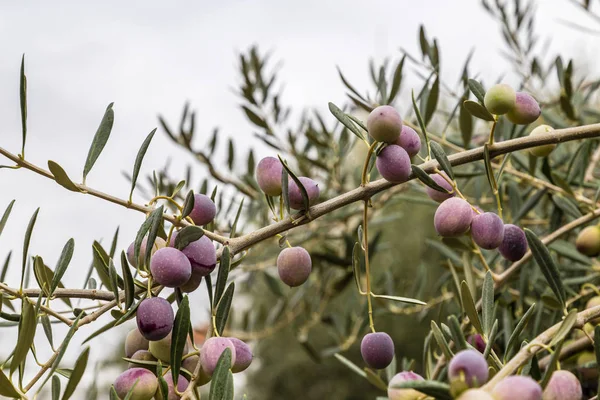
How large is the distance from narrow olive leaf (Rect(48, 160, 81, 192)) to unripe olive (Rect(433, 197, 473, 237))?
0.23 meters

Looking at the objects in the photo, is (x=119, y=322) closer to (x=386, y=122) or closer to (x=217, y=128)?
(x=386, y=122)

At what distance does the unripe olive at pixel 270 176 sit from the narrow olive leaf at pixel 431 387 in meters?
0.21

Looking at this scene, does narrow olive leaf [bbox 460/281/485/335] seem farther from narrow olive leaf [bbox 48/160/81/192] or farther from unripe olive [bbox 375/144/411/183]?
narrow olive leaf [bbox 48/160/81/192]

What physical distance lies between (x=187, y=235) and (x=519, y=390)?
0.21 m

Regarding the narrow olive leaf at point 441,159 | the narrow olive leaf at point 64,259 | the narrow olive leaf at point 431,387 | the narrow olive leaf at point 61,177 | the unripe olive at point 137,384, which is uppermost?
the narrow olive leaf at point 61,177

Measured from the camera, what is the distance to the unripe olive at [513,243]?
0.48 meters

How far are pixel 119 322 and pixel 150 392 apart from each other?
5cm

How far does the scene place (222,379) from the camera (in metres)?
0.34

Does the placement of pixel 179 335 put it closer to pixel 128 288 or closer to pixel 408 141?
pixel 128 288

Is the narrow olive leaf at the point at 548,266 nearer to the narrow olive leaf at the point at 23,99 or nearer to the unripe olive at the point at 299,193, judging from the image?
the unripe olive at the point at 299,193

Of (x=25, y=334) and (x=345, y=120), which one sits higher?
(x=345, y=120)

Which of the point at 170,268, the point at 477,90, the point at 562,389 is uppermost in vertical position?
the point at 477,90

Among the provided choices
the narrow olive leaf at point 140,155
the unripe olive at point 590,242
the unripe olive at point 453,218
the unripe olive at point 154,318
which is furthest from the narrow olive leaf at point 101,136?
the unripe olive at point 590,242

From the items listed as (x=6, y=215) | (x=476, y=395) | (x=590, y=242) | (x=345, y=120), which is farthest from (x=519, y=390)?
(x=590, y=242)
